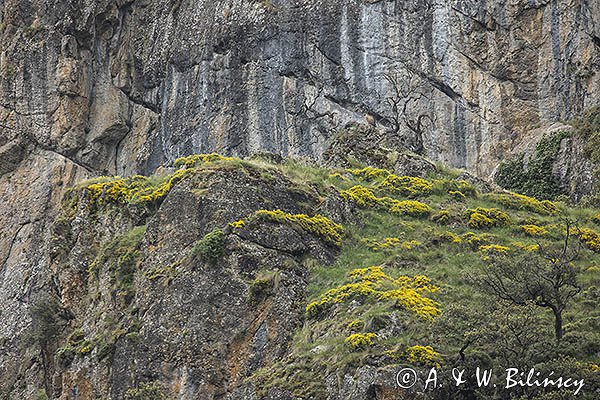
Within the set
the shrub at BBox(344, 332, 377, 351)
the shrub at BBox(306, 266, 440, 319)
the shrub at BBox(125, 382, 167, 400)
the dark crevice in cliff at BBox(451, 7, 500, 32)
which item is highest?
the dark crevice in cliff at BBox(451, 7, 500, 32)

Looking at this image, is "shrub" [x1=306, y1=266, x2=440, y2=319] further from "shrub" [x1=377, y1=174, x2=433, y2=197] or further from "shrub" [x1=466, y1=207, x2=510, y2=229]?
"shrub" [x1=377, y1=174, x2=433, y2=197]

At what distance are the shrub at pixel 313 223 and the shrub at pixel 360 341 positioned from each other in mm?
7008

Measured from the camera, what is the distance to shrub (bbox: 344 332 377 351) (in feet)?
88.0

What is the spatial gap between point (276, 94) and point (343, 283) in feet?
126

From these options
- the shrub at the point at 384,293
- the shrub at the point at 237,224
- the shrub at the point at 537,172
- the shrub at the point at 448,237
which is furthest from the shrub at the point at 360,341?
the shrub at the point at 537,172

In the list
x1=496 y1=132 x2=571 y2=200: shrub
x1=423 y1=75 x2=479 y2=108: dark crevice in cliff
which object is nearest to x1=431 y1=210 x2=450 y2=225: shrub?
x1=496 y1=132 x2=571 y2=200: shrub

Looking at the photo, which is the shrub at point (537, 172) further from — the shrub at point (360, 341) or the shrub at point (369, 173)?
the shrub at point (360, 341)

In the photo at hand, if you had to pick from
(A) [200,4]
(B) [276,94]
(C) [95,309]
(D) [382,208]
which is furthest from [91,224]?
(A) [200,4]

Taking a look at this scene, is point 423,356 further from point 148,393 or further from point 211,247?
point 211,247

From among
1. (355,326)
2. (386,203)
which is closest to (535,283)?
(355,326)

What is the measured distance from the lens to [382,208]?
38.3 metres

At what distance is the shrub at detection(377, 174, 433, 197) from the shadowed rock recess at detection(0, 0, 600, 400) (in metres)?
0.10

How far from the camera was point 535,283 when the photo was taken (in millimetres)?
27953

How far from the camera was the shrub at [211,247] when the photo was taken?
31.7 metres
